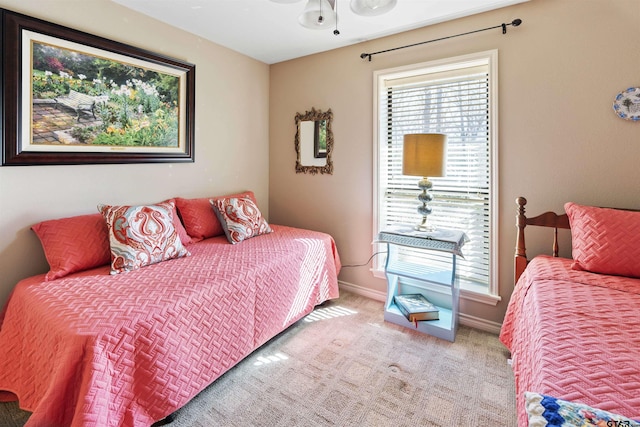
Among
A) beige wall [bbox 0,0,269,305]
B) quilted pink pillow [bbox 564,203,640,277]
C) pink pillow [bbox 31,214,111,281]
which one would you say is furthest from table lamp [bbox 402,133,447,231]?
pink pillow [bbox 31,214,111,281]

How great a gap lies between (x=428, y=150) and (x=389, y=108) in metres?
0.80

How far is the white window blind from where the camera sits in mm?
2561

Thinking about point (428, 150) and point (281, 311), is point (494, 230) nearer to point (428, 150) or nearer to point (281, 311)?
point (428, 150)

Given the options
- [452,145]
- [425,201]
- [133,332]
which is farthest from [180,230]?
[452,145]

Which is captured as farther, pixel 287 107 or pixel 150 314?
pixel 287 107

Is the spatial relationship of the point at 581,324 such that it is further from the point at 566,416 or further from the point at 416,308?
the point at 416,308

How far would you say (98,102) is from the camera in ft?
7.34

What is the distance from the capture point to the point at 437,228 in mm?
2742

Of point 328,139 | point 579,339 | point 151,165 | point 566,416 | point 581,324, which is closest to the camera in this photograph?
point 566,416

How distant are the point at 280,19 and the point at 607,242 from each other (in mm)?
2673

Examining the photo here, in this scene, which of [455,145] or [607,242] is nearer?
[607,242]

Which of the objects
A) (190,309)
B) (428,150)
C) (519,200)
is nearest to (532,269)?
(519,200)

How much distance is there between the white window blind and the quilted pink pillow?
663 mm

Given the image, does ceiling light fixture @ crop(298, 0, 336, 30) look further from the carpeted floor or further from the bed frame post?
the carpeted floor
